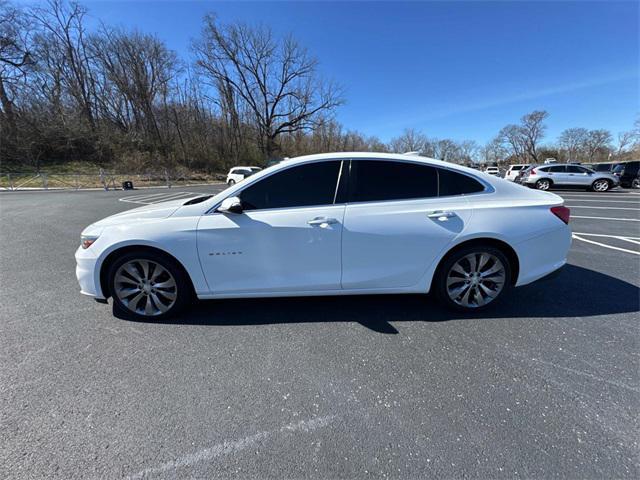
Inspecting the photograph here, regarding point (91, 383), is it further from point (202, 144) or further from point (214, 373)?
point (202, 144)

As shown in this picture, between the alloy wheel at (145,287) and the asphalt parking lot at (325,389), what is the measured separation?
0.19 m

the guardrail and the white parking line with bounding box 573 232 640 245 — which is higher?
the guardrail

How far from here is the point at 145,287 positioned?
2.78 metres

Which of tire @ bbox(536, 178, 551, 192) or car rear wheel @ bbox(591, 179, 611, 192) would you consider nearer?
car rear wheel @ bbox(591, 179, 611, 192)

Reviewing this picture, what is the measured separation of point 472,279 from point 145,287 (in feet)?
11.0

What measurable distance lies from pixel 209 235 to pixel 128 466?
1683 mm

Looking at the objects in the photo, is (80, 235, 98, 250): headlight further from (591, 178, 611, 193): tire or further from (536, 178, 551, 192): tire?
(591, 178, 611, 193): tire

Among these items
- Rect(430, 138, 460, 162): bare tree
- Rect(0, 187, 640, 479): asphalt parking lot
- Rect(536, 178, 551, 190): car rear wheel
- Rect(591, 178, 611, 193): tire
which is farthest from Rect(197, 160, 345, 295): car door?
Rect(430, 138, 460, 162): bare tree

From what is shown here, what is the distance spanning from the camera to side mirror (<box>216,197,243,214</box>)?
256 cm

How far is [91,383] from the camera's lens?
2.03m

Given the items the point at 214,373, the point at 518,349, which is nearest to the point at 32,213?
the point at 214,373

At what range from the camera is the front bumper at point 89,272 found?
2.71 meters

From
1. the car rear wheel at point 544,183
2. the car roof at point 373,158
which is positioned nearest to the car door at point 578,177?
the car rear wheel at point 544,183

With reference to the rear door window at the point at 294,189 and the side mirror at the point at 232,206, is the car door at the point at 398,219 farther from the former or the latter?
the side mirror at the point at 232,206
